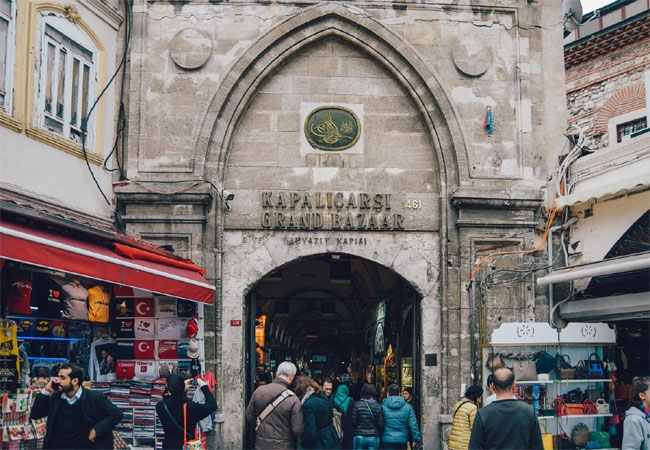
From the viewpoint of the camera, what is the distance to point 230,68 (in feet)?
42.6

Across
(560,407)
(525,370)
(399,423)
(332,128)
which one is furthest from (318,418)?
(332,128)

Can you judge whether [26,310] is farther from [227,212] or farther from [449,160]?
[449,160]

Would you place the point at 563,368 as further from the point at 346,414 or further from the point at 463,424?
the point at 346,414

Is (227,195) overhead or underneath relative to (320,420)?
overhead

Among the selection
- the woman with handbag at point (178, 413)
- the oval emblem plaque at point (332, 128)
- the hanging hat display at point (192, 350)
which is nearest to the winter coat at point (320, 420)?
the woman with handbag at point (178, 413)

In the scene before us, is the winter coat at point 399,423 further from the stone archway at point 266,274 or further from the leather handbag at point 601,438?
the leather handbag at point 601,438

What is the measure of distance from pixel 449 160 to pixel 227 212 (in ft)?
11.3

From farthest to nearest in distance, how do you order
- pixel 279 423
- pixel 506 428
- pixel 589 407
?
pixel 589 407 < pixel 279 423 < pixel 506 428

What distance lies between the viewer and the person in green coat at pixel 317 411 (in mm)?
9289

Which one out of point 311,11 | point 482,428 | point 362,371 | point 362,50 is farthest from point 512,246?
point 362,371

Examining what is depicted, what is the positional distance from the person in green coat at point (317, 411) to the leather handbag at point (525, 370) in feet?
9.53

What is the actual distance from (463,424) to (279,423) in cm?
223

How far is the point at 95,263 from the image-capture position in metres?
9.11

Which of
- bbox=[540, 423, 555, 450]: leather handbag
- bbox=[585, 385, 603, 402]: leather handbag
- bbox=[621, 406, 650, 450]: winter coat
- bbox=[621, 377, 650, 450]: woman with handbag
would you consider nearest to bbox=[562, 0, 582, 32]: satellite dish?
bbox=[585, 385, 603, 402]: leather handbag
